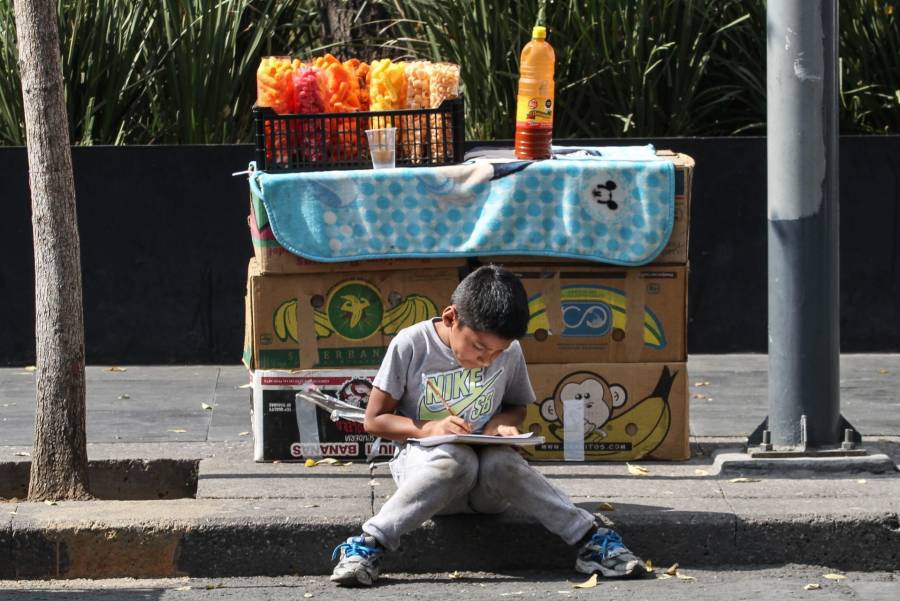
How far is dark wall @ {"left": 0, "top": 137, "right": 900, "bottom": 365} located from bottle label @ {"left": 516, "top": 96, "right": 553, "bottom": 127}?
226 cm

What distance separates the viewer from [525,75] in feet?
18.1

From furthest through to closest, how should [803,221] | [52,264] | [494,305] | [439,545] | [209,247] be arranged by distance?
[209,247], [803,221], [52,264], [439,545], [494,305]

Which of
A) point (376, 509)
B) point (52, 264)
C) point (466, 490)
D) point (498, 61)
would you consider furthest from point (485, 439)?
point (498, 61)

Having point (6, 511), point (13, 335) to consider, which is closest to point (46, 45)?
point (6, 511)

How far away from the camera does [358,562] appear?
4.55m

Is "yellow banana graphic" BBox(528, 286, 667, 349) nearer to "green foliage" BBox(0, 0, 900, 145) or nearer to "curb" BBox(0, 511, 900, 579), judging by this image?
"curb" BBox(0, 511, 900, 579)

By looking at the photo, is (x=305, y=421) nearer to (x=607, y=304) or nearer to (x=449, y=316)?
(x=449, y=316)

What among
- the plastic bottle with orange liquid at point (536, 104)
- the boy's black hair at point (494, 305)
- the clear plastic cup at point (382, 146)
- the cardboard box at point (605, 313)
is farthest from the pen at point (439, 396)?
the plastic bottle with orange liquid at point (536, 104)

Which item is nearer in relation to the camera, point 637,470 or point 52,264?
point 52,264

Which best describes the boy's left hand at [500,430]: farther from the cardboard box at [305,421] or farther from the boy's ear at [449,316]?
the cardboard box at [305,421]

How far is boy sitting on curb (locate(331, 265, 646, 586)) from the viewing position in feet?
14.9

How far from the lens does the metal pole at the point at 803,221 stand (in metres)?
5.32

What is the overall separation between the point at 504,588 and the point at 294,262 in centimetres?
155

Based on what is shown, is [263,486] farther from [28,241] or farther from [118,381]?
[28,241]
